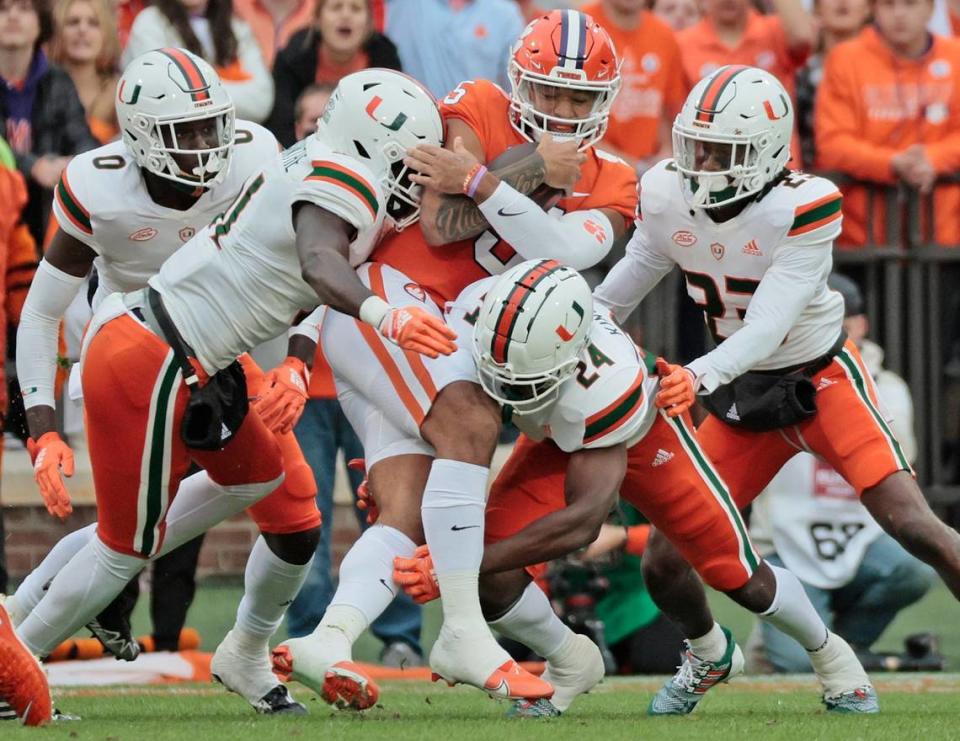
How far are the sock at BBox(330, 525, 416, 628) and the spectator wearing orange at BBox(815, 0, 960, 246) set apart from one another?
472cm

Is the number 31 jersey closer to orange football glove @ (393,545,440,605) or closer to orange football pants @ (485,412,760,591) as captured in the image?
orange football pants @ (485,412,760,591)

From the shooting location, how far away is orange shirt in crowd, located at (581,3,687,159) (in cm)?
1050

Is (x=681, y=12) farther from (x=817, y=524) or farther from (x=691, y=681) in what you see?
(x=691, y=681)

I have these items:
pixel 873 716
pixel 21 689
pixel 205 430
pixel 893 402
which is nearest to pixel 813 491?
pixel 893 402

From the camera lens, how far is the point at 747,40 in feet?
35.4

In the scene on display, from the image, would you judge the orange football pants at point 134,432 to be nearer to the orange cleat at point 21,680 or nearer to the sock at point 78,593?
the sock at point 78,593

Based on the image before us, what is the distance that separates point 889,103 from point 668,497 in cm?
→ 435

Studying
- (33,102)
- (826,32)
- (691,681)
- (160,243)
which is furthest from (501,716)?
(826,32)

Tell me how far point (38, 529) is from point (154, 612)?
5.72 ft

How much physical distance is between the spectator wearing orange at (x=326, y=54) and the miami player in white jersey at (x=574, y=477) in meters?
3.50

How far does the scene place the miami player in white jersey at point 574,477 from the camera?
20.6ft

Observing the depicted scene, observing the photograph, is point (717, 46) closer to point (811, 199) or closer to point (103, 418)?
point (811, 199)

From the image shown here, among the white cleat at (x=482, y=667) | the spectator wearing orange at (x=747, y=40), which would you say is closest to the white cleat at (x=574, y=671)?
the white cleat at (x=482, y=667)

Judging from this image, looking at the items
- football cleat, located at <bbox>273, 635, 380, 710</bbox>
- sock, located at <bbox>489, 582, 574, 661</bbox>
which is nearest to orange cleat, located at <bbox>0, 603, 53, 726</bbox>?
football cleat, located at <bbox>273, 635, 380, 710</bbox>
